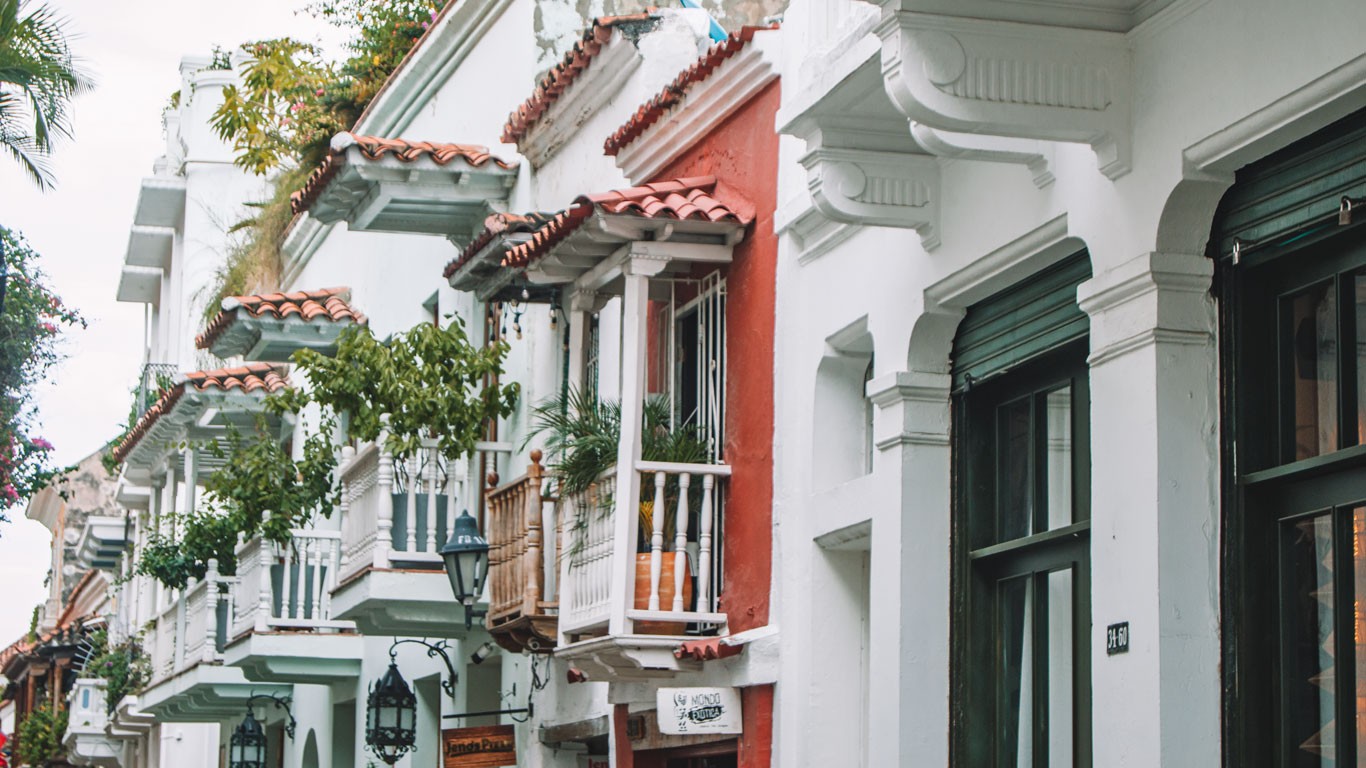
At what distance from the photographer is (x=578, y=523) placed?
1241 centimetres

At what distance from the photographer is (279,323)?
778 inches

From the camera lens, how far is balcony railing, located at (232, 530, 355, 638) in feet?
60.3

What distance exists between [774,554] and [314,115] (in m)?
12.3

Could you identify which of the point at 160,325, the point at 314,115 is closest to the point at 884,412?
the point at 314,115

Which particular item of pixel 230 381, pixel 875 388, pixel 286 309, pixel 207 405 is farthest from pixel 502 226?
pixel 207 405

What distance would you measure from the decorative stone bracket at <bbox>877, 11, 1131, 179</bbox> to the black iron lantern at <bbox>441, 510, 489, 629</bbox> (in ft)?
21.1

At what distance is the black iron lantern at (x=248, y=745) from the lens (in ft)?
73.4

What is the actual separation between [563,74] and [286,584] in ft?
20.8

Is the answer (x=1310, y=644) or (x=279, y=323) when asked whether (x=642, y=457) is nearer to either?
(x=1310, y=644)

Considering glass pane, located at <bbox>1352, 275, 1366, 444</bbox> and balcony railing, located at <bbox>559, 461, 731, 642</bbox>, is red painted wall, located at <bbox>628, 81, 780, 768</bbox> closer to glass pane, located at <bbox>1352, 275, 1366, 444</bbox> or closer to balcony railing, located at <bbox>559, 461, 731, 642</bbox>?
balcony railing, located at <bbox>559, 461, 731, 642</bbox>

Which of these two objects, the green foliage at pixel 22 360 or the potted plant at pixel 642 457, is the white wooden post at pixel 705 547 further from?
the green foliage at pixel 22 360

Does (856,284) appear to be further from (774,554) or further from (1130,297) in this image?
(1130,297)

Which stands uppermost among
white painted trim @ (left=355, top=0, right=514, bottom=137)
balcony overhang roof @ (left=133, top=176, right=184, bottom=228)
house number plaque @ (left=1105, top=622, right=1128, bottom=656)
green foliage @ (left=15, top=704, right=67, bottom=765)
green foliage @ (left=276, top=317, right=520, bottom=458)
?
balcony overhang roof @ (left=133, top=176, right=184, bottom=228)

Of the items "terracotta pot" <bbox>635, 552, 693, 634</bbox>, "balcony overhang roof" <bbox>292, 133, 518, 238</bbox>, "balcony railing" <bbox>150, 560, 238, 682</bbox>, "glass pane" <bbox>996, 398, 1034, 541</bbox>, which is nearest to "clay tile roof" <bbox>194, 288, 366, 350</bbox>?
"balcony railing" <bbox>150, 560, 238, 682</bbox>
